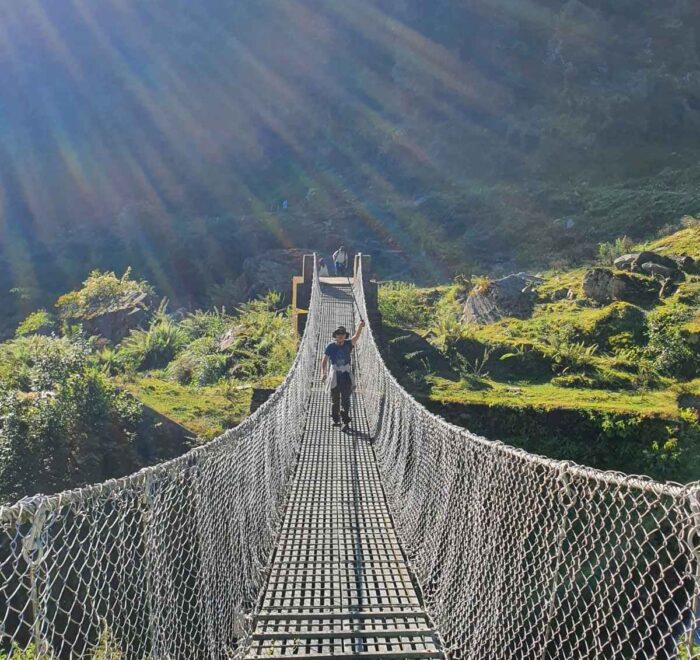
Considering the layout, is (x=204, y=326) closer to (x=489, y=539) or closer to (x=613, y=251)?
(x=613, y=251)

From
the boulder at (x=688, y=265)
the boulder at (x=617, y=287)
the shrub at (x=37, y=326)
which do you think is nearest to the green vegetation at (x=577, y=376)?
the boulder at (x=617, y=287)

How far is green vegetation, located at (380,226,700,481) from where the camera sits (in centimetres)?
570

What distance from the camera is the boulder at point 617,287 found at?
8.88 m

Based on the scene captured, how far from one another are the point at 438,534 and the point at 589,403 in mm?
3482

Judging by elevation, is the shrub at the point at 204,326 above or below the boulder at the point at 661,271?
below

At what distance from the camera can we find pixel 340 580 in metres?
3.05

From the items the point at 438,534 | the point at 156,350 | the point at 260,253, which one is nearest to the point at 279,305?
the point at 156,350

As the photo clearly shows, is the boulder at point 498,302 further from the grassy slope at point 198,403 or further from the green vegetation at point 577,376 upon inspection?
the grassy slope at point 198,403

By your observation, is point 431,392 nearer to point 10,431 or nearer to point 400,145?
point 10,431

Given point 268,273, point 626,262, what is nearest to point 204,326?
point 268,273

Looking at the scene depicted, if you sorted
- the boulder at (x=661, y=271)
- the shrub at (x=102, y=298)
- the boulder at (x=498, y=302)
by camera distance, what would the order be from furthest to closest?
the shrub at (x=102, y=298) < the boulder at (x=498, y=302) < the boulder at (x=661, y=271)

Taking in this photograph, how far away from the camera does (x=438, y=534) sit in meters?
3.39

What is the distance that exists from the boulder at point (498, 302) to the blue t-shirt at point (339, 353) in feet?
17.5

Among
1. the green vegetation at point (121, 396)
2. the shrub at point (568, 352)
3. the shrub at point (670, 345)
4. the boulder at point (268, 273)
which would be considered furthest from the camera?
the boulder at point (268, 273)
